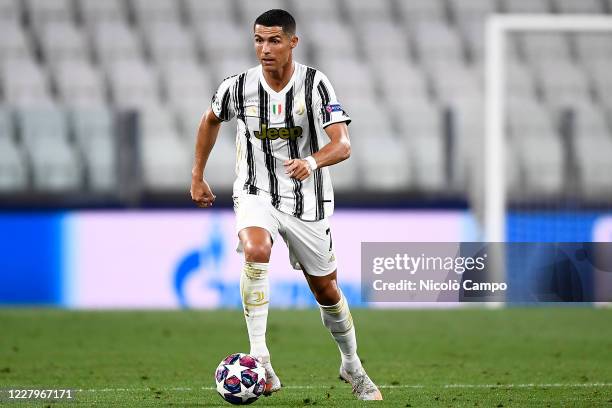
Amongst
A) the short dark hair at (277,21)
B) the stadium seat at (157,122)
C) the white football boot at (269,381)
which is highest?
the short dark hair at (277,21)

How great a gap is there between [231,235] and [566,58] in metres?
3.67

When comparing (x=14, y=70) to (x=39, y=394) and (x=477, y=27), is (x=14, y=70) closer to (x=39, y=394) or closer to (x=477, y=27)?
(x=477, y=27)

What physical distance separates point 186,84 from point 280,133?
32.1 feet

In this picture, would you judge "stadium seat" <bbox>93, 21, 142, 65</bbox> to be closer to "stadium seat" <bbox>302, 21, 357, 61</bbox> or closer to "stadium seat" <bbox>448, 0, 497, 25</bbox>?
"stadium seat" <bbox>302, 21, 357, 61</bbox>

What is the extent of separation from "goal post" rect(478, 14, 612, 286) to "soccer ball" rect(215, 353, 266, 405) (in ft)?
21.0

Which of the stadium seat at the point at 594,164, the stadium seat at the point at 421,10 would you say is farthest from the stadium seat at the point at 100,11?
the stadium seat at the point at 594,164

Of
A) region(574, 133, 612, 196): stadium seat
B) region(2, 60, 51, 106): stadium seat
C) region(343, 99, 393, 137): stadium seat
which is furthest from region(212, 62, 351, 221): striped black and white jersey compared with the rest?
region(2, 60, 51, 106): stadium seat

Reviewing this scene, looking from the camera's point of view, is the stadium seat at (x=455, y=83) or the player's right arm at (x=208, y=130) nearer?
the player's right arm at (x=208, y=130)

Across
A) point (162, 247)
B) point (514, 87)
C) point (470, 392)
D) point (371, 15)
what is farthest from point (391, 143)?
point (470, 392)

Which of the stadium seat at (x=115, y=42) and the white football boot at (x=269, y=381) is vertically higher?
the stadium seat at (x=115, y=42)

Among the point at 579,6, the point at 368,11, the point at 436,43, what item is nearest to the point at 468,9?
the point at 436,43

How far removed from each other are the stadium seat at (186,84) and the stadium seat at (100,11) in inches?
45.7

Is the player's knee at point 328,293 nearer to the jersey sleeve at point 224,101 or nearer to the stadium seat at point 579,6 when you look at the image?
the jersey sleeve at point 224,101

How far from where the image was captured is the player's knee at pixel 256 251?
616 centimetres
